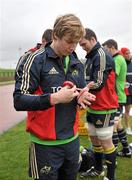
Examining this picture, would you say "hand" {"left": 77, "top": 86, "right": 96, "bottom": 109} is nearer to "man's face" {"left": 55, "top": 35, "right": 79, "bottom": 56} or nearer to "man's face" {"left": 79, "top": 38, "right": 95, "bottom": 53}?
"man's face" {"left": 55, "top": 35, "right": 79, "bottom": 56}

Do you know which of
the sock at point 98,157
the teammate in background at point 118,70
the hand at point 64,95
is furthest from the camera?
the teammate in background at point 118,70

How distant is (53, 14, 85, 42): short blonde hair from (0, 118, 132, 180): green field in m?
3.26

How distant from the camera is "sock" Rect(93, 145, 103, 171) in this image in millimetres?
5641

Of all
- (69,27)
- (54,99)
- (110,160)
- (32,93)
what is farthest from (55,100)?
(110,160)

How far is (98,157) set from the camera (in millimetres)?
5699

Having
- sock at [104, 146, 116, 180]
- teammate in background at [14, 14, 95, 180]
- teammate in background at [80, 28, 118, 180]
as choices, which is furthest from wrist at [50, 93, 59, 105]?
sock at [104, 146, 116, 180]

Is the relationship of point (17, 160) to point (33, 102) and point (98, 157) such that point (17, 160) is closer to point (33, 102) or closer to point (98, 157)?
point (98, 157)

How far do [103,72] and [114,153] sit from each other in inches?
43.6

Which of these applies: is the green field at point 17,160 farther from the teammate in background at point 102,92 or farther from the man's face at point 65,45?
the man's face at point 65,45

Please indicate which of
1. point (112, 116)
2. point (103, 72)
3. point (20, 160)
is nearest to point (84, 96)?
point (103, 72)

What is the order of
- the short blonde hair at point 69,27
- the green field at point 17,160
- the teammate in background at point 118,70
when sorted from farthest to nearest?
1. the teammate in background at point 118,70
2. the green field at point 17,160
3. the short blonde hair at point 69,27

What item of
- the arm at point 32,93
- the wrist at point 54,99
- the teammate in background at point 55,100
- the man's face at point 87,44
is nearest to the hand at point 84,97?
the teammate in background at point 55,100

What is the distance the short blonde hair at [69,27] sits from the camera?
2.90m

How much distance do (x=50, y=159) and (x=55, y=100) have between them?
582 mm
